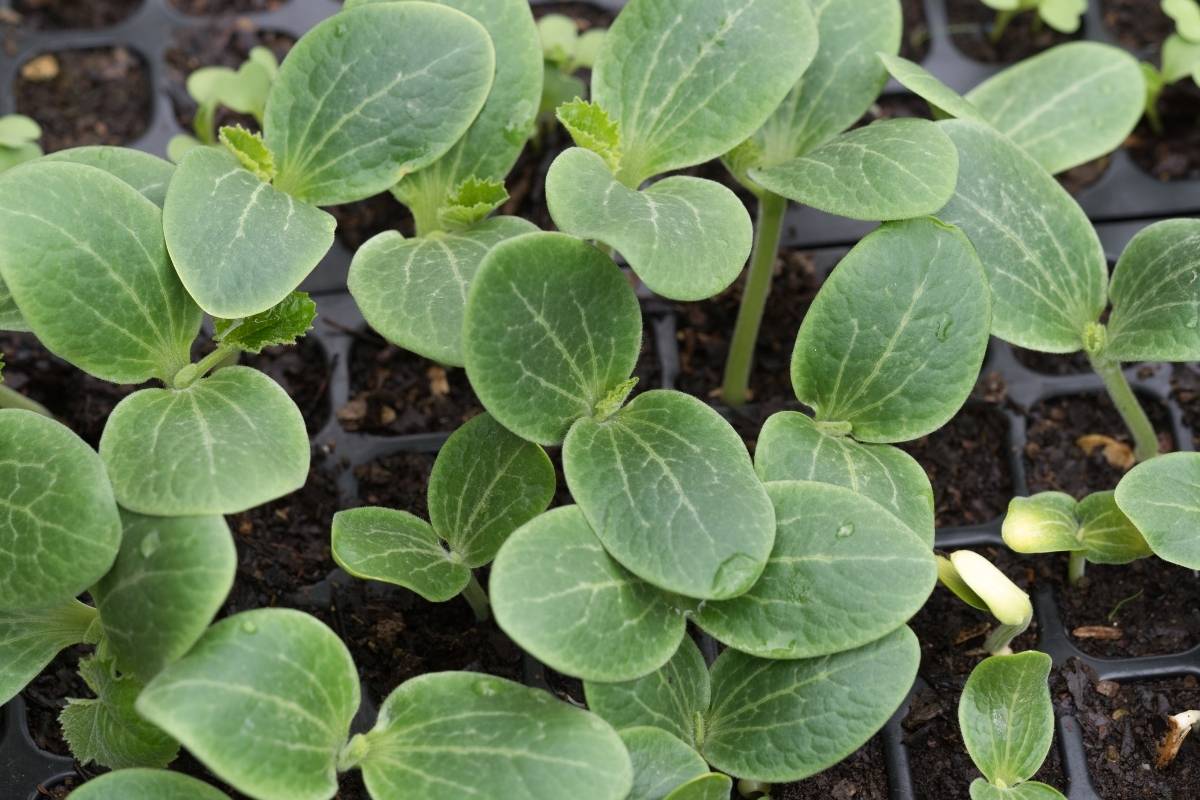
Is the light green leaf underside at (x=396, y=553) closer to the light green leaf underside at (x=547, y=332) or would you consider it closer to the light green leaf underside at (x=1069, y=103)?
the light green leaf underside at (x=547, y=332)

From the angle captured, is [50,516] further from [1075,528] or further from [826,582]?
[1075,528]

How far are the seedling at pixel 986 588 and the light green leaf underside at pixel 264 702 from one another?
2.14ft

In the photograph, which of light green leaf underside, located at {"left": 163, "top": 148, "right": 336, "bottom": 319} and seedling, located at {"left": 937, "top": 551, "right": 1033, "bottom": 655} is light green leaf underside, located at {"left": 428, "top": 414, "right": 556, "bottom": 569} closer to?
light green leaf underside, located at {"left": 163, "top": 148, "right": 336, "bottom": 319}

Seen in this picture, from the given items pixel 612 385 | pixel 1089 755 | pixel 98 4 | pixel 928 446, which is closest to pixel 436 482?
pixel 612 385

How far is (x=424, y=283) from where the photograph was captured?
1268 millimetres

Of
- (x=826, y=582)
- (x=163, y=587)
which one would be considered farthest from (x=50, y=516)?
(x=826, y=582)

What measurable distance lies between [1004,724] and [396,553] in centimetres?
68

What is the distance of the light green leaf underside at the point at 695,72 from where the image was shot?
4.35ft

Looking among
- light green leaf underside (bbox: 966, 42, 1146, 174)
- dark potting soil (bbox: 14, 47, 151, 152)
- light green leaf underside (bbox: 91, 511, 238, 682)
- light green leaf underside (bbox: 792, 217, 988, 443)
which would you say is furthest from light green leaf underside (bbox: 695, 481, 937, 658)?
dark potting soil (bbox: 14, 47, 151, 152)

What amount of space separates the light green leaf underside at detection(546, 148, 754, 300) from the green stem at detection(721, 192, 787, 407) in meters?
0.25

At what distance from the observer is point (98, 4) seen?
2.07 m

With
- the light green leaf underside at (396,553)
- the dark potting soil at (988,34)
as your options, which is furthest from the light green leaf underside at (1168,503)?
the dark potting soil at (988,34)

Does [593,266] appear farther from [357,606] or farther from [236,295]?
[357,606]

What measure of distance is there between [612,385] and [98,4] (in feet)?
4.63
